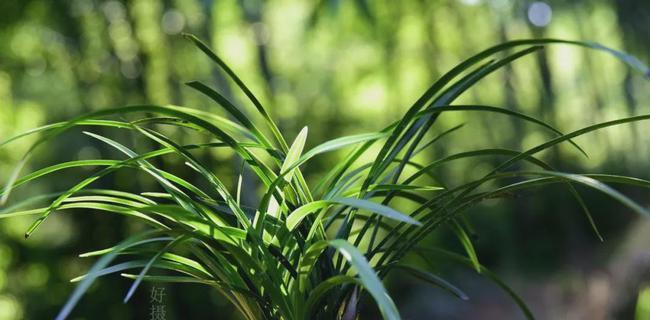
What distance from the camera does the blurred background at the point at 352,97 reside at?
3506 millimetres

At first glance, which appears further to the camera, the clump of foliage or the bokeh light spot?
the bokeh light spot

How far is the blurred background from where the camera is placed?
138 inches

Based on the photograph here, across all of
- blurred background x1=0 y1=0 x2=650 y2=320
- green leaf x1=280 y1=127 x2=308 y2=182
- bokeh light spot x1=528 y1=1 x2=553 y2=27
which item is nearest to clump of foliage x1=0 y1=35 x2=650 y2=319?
green leaf x1=280 y1=127 x2=308 y2=182

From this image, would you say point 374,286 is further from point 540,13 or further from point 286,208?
point 540,13

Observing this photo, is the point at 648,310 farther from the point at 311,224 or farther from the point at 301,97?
the point at 301,97

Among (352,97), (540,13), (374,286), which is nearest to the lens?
(374,286)

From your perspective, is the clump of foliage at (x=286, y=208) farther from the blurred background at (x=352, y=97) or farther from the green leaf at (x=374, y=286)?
the blurred background at (x=352, y=97)

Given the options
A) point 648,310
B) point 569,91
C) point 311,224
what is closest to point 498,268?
point 569,91

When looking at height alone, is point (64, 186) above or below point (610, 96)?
below

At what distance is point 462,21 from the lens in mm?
3816

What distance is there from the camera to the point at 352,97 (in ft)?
15.6

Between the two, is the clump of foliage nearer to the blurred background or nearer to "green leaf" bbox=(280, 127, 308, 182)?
"green leaf" bbox=(280, 127, 308, 182)

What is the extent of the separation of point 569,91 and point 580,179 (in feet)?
15.1

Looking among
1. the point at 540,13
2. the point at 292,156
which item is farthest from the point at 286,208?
the point at 540,13
